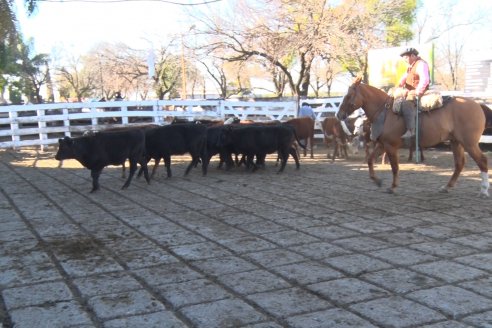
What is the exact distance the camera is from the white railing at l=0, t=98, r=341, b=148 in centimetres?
1681

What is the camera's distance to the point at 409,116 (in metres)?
8.19

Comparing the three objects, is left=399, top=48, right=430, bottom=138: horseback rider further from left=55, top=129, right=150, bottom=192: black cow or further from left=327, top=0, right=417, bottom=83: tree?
left=327, top=0, right=417, bottom=83: tree

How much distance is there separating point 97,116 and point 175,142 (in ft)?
26.4

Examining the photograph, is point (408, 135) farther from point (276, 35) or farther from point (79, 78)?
point (79, 78)

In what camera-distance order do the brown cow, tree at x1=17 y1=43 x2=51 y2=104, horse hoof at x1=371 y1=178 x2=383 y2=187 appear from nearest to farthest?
1. horse hoof at x1=371 y1=178 x2=383 y2=187
2. the brown cow
3. tree at x1=17 y1=43 x2=51 y2=104

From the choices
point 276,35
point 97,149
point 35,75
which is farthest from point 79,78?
point 97,149

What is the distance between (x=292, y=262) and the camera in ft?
15.4

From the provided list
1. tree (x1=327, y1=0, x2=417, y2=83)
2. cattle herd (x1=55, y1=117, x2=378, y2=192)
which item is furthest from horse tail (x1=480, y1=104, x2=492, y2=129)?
tree (x1=327, y1=0, x2=417, y2=83)

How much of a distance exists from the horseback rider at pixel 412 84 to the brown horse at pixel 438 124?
0.49 ft

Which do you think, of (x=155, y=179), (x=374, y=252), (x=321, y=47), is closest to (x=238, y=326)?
(x=374, y=252)

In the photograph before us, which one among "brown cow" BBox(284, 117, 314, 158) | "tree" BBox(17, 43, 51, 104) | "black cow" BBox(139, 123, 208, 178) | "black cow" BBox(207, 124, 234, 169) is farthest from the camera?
"tree" BBox(17, 43, 51, 104)

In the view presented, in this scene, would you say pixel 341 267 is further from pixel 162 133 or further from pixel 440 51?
pixel 440 51

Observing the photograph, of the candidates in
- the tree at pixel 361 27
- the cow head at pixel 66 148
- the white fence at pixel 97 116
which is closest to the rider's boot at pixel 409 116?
the cow head at pixel 66 148

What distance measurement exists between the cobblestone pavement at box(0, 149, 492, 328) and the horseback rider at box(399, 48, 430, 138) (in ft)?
3.90
